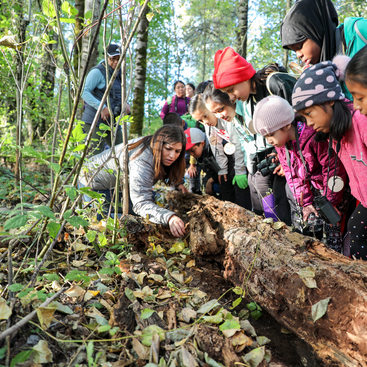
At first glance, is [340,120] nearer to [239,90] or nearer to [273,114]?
[273,114]

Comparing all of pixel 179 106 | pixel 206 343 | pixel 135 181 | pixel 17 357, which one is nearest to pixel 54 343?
pixel 17 357

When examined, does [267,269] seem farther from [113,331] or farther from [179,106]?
[179,106]

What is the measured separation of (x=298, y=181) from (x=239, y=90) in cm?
111

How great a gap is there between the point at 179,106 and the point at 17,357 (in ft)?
21.8

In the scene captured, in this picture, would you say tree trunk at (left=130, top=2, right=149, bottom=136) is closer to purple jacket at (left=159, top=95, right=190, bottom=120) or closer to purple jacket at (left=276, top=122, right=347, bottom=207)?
purple jacket at (left=159, top=95, right=190, bottom=120)

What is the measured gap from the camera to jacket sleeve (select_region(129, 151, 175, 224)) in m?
2.72

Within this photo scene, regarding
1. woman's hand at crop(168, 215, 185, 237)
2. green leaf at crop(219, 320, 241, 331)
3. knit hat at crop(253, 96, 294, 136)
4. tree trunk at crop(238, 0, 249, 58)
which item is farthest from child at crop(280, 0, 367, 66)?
tree trunk at crop(238, 0, 249, 58)

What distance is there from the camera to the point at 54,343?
138 centimetres

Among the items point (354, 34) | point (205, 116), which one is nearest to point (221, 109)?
point (205, 116)

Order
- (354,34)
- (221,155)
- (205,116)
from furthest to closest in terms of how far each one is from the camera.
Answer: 1. (221,155)
2. (205,116)
3. (354,34)

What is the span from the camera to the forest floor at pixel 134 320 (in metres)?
1.35

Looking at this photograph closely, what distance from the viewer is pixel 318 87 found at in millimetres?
2096

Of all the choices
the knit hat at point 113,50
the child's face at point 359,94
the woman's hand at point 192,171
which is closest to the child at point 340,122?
the child's face at point 359,94

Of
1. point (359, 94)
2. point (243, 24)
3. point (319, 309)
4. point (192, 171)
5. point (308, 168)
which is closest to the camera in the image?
point (319, 309)
